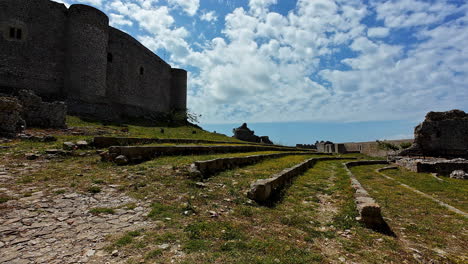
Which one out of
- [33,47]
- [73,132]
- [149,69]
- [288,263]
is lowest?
[288,263]

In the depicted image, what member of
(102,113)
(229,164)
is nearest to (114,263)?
(229,164)

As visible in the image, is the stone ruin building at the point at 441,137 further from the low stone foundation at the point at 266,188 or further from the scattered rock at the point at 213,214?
the scattered rock at the point at 213,214

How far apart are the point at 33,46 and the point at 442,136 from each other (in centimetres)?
4046

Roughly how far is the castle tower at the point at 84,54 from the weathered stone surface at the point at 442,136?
32.7m

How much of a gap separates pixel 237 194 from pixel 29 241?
4012 mm

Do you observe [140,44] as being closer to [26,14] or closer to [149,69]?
[149,69]

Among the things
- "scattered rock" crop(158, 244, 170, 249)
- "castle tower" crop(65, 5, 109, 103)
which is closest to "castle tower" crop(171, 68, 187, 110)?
"castle tower" crop(65, 5, 109, 103)

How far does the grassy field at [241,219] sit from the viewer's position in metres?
3.28

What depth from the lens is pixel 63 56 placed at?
74.1ft

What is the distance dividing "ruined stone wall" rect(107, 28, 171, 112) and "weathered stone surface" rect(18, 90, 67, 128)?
1453 cm

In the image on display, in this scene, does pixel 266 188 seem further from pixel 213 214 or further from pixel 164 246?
pixel 164 246

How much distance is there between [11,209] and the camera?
13.1ft

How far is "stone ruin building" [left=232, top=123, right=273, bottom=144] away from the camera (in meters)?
35.9

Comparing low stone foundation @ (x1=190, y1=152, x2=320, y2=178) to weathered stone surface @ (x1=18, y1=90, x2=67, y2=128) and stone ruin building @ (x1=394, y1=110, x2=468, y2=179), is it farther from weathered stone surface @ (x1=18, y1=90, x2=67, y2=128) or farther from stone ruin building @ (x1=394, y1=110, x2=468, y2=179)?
stone ruin building @ (x1=394, y1=110, x2=468, y2=179)
